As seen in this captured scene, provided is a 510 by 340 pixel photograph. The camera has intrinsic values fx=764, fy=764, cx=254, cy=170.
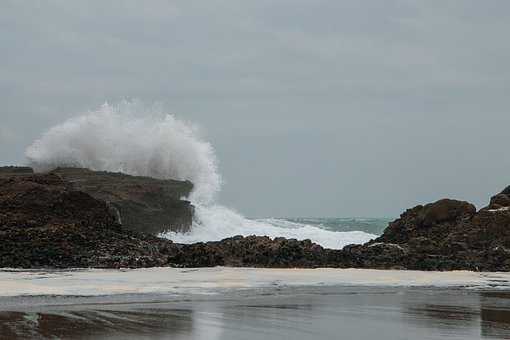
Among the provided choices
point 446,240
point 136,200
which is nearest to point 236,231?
point 136,200

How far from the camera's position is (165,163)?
38.9 m

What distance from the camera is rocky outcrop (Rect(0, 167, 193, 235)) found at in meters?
26.1

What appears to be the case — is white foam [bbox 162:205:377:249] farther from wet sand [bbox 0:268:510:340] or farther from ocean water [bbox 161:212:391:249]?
wet sand [bbox 0:268:510:340]

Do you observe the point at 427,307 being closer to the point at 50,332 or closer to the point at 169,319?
the point at 169,319

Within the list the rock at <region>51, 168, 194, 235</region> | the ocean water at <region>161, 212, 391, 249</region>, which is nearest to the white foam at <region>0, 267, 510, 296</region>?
the rock at <region>51, 168, 194, 235</region>

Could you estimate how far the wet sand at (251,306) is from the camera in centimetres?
796

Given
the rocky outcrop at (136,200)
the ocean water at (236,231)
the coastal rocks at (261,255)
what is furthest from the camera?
the ocean water at (236,231)

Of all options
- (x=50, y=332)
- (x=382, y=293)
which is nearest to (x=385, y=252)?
(x=382, y=293)

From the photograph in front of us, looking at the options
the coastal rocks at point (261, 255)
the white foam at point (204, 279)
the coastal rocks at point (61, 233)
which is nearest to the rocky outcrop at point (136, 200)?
the coastal rocks at point (61, 233)

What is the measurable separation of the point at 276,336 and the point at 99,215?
12667 mm

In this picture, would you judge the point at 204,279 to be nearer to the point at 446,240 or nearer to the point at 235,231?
the point at 446,240

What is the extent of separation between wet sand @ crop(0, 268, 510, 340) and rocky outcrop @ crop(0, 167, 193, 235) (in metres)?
10.8

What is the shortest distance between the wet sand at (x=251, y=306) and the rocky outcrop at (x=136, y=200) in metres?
10.8

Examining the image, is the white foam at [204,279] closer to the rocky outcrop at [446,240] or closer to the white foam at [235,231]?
the rocky outcrop at [446,240]
